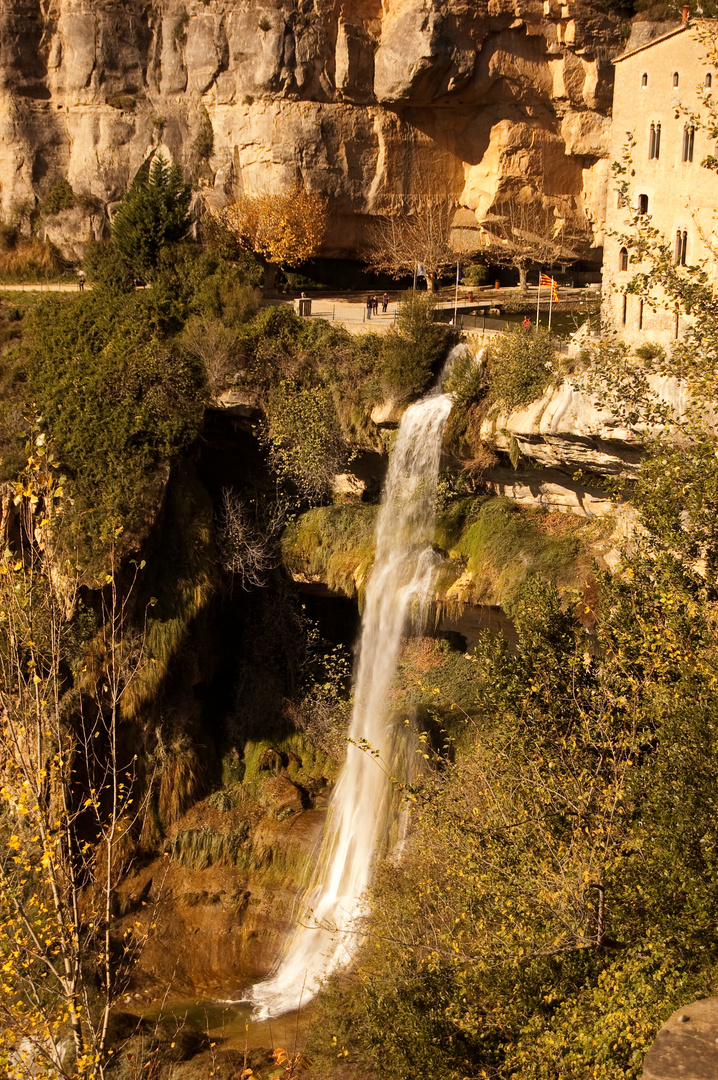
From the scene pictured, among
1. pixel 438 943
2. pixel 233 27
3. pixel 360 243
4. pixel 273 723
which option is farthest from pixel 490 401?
pixel 233 27

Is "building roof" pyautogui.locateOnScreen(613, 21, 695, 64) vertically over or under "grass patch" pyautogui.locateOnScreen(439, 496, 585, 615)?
over

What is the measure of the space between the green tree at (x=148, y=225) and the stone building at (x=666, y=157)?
41.5 ft

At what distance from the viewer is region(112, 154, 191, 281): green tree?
28297 mm

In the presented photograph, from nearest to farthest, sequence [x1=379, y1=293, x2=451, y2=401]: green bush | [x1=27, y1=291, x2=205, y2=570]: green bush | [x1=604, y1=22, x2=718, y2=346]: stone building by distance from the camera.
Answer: [x1=604, y1=22, x2=718, y2=346]: stone building → [x1=27, y1=291, x2=205, y2=570]: green bush → [x1=379, y1=293, x2=451, y2=401]: green bush

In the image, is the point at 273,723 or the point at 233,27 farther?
the point at 233,27

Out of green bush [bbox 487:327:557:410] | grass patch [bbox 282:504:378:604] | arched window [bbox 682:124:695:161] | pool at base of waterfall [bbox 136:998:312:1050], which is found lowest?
pool at base of waterfall [bbox 136:998:312:1050]

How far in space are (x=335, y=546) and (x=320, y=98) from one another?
17264mm

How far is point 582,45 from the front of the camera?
106 feet

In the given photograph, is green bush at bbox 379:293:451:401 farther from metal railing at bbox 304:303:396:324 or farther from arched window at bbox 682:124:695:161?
arched window at bbox 682:124:695:161

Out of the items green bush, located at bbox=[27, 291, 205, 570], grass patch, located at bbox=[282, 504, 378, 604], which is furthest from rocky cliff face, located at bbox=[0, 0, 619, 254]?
grass patch, located at bbox=[282, 504, 378, 604]

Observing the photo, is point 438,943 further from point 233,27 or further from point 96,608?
point 233,27

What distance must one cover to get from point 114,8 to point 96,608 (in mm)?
22867

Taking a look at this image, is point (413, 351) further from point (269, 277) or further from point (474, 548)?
point (269, 277)

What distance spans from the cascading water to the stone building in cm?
465
